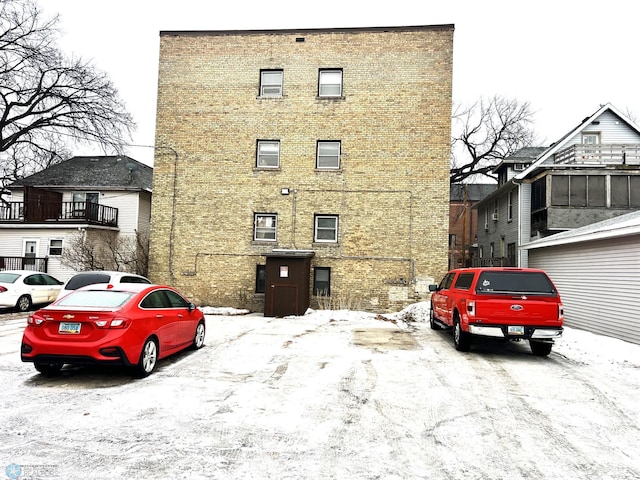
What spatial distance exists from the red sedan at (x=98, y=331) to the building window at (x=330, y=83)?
44.3ft

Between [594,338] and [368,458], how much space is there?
388 inches

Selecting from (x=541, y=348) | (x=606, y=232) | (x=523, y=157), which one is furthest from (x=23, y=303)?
(x=523, y=157)

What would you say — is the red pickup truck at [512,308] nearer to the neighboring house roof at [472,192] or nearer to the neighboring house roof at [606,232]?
the neighboring house roof at [606,232]

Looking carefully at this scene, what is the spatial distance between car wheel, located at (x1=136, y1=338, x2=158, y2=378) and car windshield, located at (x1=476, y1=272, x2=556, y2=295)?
19.4 ft

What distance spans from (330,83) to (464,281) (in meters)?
11.7

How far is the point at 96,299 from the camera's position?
22.7 feet

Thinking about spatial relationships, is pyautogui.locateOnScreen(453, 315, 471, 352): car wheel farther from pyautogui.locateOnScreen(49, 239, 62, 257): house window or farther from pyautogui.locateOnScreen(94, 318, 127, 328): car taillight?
pyautogui.locateOnScreen(49, 239, 62, 257): house window

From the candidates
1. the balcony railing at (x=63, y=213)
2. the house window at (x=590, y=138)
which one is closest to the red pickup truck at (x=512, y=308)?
the house window at (x=590, y=138)

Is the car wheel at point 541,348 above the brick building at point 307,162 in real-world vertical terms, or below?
below

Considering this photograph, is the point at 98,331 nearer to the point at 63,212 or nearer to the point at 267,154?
the point at 267,154

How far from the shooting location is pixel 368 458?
404 cm

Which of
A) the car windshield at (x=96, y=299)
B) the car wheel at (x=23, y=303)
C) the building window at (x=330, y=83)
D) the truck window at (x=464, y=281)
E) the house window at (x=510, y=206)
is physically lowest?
the car wheel at (x=23, y=303)

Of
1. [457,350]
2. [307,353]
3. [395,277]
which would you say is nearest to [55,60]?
[395,277]

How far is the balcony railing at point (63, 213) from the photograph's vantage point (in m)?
23.5
